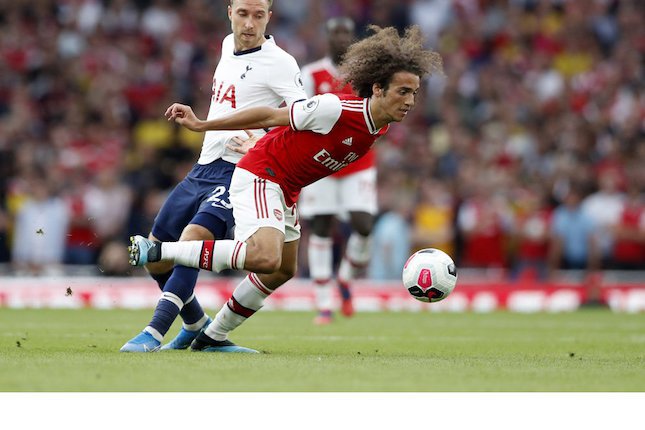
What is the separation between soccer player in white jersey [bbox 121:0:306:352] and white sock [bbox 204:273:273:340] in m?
0.29

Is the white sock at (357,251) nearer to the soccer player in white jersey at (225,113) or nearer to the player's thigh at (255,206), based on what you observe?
the soccer player in white jersey at (225,113)

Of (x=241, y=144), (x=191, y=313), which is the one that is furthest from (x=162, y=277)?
(x=241, y=144)

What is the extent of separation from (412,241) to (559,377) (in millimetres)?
11185

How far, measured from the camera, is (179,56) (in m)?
22.1

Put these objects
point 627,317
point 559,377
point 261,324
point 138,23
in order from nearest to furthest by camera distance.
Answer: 1. point 559,377
2. point 261,324
3. point 627,317
4. point 138,23

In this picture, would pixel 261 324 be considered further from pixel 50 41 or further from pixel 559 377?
pixel 50 41

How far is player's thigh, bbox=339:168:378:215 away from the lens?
12.9m

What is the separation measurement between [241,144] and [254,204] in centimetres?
79

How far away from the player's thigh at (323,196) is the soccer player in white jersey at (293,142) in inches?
181

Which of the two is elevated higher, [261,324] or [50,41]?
[50,41]

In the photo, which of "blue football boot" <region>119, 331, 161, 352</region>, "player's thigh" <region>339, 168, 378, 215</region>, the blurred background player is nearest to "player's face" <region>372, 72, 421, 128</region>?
"blue football boot" <region>119, 331, 161, 352</region>

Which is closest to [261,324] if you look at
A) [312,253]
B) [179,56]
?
[312,253]

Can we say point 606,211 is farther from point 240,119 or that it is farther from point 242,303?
point 240,119

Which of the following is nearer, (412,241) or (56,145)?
(412,241)
